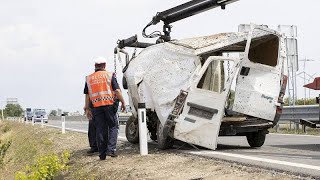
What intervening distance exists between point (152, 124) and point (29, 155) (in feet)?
15.9

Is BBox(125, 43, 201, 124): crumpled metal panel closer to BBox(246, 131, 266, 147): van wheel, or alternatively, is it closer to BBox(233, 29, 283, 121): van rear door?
BBox(233, 29, 283, 121): van rear door

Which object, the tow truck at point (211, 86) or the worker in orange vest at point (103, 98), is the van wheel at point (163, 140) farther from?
the worker in orange vest at point (103, 98)

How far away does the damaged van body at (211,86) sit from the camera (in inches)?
338

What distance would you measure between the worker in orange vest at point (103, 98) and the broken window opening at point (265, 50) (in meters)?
2.89

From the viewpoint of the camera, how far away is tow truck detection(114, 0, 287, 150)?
28.2 ft

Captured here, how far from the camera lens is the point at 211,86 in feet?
32.7

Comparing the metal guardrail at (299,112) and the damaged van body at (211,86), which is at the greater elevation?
the damaged van body at (211,86)

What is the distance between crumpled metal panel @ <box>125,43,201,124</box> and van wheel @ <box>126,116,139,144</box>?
1108 millimetres

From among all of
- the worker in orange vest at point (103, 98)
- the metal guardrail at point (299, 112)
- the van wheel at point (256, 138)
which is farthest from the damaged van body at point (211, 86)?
the metal guardrail at point (299, 112)

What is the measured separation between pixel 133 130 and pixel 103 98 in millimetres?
3388

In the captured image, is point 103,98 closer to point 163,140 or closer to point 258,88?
point 163,140

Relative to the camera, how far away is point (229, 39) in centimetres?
888

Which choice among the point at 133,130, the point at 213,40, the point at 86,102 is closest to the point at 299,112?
the point at 133,130

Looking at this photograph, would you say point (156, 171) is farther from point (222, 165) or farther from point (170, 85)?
point (170, 85)
